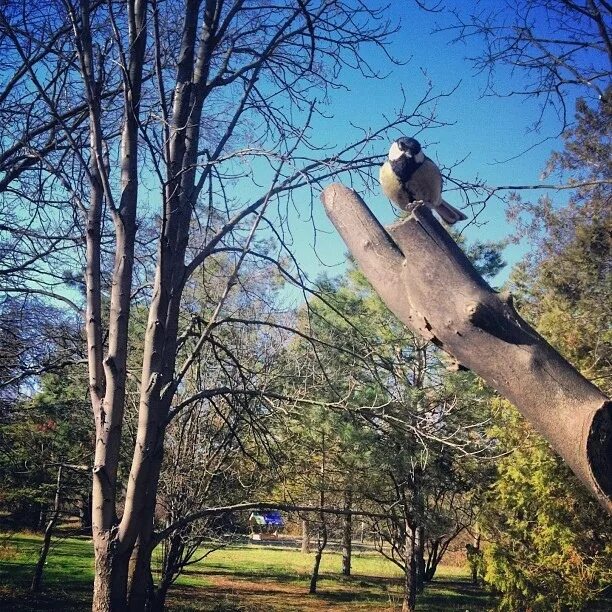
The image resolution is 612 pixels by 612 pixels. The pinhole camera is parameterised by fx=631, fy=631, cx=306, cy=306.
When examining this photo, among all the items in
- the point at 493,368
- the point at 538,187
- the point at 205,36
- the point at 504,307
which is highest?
Result: the point at 205,36

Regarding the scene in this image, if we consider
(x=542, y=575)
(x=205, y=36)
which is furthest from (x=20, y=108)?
(x=542, y=575)

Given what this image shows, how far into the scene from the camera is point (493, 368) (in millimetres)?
1134

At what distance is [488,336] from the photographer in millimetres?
1155

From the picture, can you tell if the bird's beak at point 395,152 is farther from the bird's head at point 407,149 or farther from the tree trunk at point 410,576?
the tree trunk at point 410,576

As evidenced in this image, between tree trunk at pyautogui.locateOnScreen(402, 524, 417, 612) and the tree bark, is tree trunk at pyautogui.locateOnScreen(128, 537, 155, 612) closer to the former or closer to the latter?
the tree bark

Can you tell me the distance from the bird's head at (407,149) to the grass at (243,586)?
8992 mm

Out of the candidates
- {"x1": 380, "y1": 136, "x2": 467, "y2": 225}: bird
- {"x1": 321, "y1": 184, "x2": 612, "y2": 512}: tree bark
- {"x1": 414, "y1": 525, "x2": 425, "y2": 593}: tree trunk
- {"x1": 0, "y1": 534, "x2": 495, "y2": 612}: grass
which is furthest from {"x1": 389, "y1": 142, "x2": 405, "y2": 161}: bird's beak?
{"x1": 414, "y1": 525, "x2": 425, "y2": 593}: tree trunk

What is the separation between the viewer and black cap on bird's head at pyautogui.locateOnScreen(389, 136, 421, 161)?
2191 millimetres

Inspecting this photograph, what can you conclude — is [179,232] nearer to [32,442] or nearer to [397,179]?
[397,179]

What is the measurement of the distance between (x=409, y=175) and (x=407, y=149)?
11 centimetres

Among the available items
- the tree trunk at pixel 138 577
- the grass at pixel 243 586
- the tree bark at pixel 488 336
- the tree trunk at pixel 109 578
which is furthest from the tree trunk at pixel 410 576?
the tree bark at pixel 488 336

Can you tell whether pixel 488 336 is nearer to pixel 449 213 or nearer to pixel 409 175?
pixel 409 175

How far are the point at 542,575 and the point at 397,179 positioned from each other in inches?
436

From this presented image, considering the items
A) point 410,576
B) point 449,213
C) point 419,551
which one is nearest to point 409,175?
point 449,213
